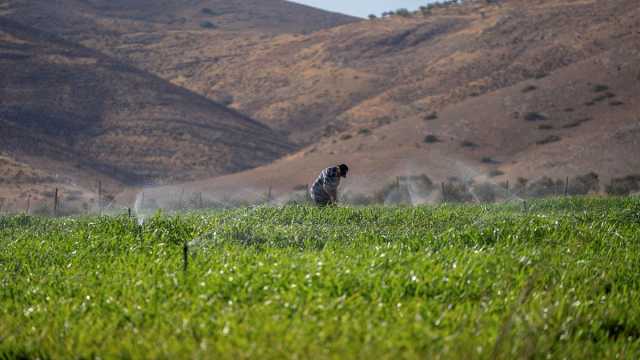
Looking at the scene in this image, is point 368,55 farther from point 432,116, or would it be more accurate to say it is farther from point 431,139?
point 431,139

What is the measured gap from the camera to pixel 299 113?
8456 cm

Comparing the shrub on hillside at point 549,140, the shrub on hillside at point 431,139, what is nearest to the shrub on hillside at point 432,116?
the shrub on hillside at point 431,139

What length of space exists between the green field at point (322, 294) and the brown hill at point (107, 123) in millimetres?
48006

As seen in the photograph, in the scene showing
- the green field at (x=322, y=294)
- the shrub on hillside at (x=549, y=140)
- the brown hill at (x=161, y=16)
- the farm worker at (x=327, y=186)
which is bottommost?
the shrub on hillside at (x=549, y=140)

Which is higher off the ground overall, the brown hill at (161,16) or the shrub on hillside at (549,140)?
the brown hill at (161,16)

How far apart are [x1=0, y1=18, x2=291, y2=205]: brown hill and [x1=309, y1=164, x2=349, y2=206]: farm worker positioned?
3867cm

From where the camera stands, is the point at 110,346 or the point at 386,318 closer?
the point at 110,346

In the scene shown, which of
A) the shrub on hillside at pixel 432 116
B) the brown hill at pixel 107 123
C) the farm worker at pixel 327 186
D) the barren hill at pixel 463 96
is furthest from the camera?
the shrub on hillside at pixel 432 116

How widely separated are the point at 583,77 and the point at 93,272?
59147 mm

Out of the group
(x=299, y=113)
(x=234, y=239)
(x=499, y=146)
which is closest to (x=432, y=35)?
(x=299, y=113)

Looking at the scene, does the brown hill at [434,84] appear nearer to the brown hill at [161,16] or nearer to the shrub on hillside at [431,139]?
the shrub on hillside at [431,139]

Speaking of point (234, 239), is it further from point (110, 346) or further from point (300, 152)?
point (300, 152)

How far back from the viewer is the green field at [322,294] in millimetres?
6324

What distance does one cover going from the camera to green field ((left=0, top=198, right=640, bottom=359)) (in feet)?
20.7
